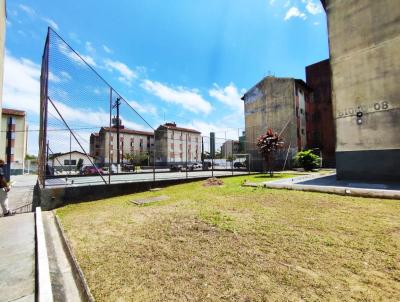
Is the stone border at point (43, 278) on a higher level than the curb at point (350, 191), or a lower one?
lower

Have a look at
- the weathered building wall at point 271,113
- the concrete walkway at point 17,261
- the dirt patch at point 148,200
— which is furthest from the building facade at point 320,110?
the concrete walkway at point 17,261

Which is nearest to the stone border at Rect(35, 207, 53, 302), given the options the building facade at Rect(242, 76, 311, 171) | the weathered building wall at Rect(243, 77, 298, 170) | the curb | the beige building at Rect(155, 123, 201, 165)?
the curb

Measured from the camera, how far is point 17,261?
3.87 metres

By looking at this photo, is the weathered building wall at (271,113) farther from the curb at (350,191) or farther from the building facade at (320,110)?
the curb at (350,191)

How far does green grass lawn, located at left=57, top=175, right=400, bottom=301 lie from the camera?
2.79m

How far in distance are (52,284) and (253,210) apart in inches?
200

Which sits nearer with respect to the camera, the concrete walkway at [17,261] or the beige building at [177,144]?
the concrete walkway at [17,261]

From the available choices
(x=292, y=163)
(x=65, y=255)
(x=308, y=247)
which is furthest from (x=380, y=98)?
(x=292, y=163)

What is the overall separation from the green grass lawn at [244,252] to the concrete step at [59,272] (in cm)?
22

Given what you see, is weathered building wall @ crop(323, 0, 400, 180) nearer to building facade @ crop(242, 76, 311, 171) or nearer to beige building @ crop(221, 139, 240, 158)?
beige building @ crop(221, 139, 240, 158)

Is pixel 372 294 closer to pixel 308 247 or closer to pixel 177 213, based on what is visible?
pixel 308 247

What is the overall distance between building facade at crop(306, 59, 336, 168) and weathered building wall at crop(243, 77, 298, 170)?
17.7 ft

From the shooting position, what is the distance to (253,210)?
6.54 metres

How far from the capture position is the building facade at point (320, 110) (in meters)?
32.3
